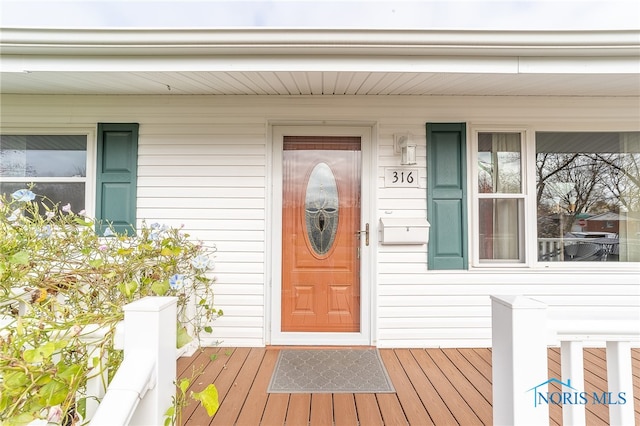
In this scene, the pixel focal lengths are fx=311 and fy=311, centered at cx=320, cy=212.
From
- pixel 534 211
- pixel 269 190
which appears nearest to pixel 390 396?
pixel 269 190

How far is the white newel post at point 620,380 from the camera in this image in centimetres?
107

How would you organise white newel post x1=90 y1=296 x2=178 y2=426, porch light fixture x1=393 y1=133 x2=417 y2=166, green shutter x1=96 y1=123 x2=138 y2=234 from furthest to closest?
green shutter x1=96 y1=123 x2=138 y2=234, porch light fixture x1=393 y1=133 x2=417 y2=166, white newel post x1=90 y1=296 x2=178 y2=426

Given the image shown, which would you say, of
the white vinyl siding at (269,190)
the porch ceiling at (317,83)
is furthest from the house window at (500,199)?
the porch ceiling at (317,83)

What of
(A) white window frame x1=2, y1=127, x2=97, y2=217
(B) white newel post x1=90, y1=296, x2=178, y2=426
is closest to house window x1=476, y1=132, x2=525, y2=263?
(B) white newel post x1=90, y1=296, x2=178, y2=426

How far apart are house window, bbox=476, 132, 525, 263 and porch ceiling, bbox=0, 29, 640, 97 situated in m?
0.53

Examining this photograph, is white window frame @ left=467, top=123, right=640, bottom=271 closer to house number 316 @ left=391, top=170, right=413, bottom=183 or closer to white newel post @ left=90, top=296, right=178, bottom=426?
house number 316 @ left=391, top=170, right=413, bottom=183

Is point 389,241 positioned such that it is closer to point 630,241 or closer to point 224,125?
point 224,125

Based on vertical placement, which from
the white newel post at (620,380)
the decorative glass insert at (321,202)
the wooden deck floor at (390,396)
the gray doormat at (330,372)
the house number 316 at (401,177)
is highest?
the house number 316 at (401,177)

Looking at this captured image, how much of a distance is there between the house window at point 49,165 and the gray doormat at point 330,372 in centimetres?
240

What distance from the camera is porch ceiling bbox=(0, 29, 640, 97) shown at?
2102 mm

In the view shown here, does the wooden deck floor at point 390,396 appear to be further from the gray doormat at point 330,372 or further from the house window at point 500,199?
the house window at point 500,199

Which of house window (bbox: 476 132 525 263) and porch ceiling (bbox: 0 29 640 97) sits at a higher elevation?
porch ceiling (bbox: 0 29 640 97)

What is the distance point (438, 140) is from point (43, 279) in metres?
3.02
